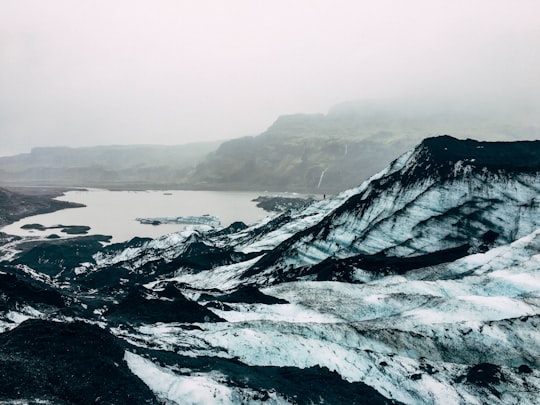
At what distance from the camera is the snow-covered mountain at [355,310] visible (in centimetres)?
1758

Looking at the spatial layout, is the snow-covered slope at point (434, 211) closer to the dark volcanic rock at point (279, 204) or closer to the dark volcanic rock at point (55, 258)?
the dark volcanic rock at point (55, 258)

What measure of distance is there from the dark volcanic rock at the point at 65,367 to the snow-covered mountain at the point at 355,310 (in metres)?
0.08

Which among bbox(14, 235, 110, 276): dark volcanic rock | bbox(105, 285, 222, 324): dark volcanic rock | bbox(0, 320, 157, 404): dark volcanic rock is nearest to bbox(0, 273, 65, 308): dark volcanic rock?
bbox(105, 285, 222, 324): dark volcanic rock

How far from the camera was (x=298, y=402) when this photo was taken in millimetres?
16703

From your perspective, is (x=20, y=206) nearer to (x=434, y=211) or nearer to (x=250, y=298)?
(x=250, y=298)

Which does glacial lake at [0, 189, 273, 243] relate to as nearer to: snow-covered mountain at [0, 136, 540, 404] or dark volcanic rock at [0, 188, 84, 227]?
dark volcanic rock at [0, 188, 84, 227]

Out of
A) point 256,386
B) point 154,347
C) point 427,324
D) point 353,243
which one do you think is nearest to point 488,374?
point 427,324

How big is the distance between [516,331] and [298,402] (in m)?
14.6

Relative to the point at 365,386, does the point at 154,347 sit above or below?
above

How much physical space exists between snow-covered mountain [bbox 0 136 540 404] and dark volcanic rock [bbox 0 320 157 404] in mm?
79

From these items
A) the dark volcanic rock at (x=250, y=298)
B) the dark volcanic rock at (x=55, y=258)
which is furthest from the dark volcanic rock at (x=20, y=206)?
the dark volcanic rock at (x=250, y=298)

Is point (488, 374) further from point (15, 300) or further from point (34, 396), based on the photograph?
point (15, 300)

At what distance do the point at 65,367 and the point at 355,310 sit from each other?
59.9 ft

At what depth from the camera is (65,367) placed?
15742 mm
